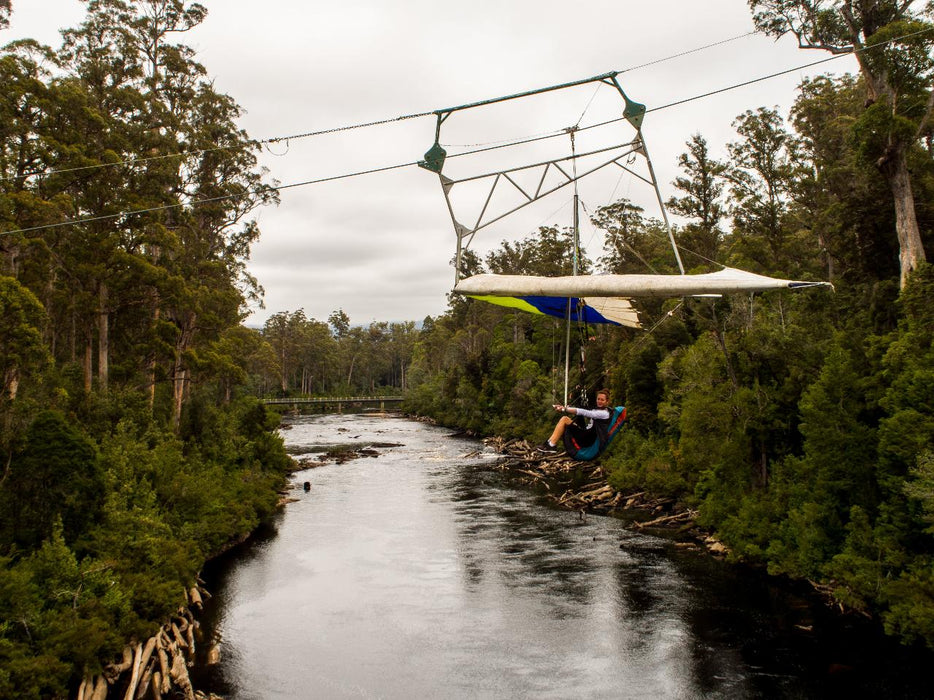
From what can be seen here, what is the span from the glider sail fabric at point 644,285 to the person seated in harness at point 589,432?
2476 millimetres

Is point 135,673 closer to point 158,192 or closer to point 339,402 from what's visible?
point 158,192

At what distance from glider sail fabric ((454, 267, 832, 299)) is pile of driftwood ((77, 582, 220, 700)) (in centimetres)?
1087

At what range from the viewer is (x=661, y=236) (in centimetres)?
5494

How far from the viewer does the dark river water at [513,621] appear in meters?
14.9

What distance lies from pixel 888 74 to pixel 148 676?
1017 inches

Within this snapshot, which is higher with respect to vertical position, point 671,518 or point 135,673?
point 671,518

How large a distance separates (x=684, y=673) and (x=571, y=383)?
122 ft

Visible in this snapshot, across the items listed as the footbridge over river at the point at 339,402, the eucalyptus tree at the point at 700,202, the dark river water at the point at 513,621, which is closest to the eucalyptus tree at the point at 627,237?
the eucalyptus tree at the point at 700,202

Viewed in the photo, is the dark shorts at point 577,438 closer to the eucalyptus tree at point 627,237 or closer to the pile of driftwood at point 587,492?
the pile of driftwood at point 587,492

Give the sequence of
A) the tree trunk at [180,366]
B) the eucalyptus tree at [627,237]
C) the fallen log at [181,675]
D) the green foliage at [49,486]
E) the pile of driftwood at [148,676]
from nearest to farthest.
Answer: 1. the pile of driftwood at [148,676]
2. the fallen log at [181,675]
3. the green foliage at [49,486]
4. the tree trunk at [180,366]
5. the eucalyptus tree at [627,237]

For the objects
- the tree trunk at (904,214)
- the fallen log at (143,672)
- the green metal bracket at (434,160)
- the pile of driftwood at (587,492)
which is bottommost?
the fallen log at (143,672)

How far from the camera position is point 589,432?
11500 millimetres

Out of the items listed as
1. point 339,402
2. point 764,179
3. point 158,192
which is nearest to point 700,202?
point 764,179

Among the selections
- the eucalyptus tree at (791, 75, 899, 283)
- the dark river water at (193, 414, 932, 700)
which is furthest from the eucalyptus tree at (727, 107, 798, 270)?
the dark river water at (193, 414, 932, 700)
